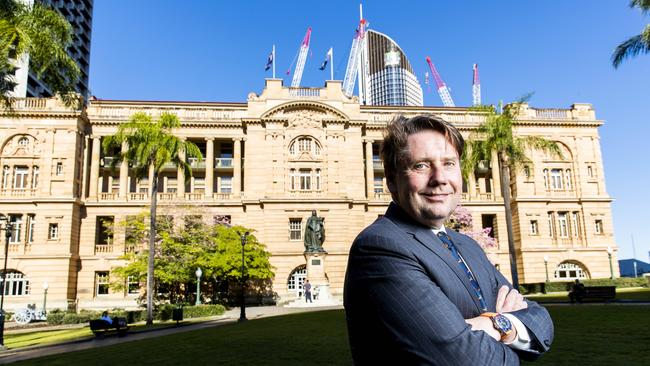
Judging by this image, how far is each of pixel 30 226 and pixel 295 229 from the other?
79.2ft

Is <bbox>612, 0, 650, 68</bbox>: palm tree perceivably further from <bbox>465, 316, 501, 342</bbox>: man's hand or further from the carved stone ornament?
the carved stone ornament

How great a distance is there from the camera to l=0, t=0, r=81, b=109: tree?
701 inches

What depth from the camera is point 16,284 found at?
4147cm

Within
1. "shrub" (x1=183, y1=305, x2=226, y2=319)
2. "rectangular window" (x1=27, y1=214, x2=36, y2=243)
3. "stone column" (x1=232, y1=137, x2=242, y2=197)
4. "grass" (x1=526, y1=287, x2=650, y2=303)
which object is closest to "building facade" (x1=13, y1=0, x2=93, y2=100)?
"rectangular window" (x1=27, y1=214, x2=36, y2=243)

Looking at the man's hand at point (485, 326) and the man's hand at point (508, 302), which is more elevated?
the man's hand at point (508, 302)

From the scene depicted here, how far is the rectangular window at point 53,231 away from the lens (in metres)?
42.7

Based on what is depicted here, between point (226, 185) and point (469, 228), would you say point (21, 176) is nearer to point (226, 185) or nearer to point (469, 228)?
point (226, 185)

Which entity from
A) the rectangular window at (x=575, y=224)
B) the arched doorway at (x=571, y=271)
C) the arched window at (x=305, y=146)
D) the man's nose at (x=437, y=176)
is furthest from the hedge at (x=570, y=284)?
the man's nose at (x=437, y=176)

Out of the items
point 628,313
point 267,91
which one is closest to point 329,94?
point 267,91

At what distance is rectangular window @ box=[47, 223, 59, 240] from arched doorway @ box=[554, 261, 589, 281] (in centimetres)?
4893

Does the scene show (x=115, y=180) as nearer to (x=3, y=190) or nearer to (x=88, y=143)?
(x=88, y=143)

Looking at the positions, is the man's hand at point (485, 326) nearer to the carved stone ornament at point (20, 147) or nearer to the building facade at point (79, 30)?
the carved stone ornament at point (20, 147)

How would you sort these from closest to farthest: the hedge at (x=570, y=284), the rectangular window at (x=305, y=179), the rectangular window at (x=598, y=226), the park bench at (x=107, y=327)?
the park bench at (x=107, y=327) < the hedge at (x=570, y=284) < the rectangular window at (x=305, y=179) < the rectangular window at (x=598, y=226)

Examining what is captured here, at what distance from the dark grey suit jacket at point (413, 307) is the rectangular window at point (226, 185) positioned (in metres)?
48.7
